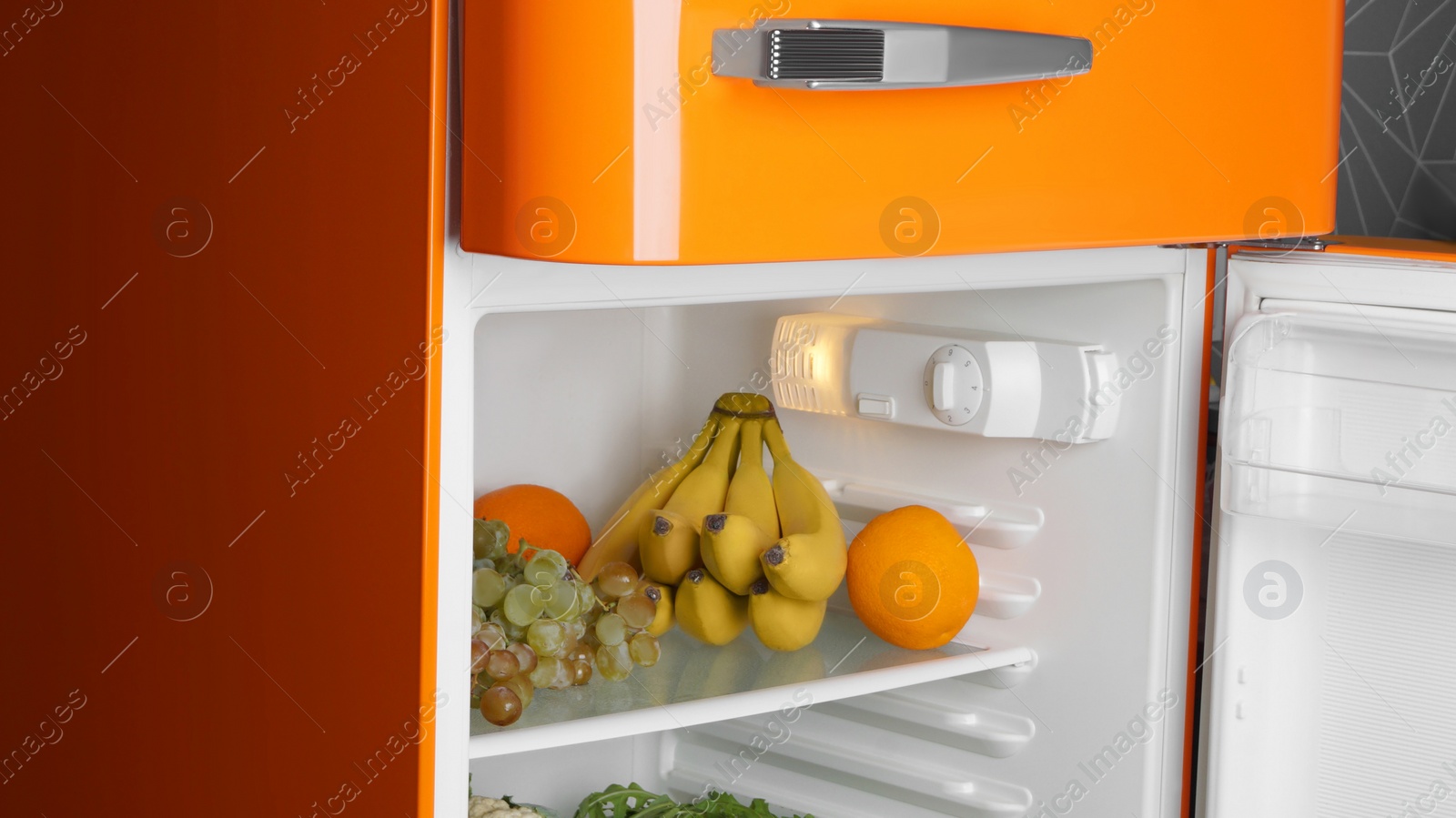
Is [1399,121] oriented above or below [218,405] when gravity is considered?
above

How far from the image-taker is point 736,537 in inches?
45.4

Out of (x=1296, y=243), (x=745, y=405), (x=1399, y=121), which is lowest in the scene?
(x=745, y=405)

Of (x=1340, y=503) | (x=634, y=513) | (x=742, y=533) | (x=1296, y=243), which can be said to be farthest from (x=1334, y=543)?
(x=634, y=513)

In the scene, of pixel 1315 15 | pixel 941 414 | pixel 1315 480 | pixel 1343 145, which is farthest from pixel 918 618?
pixel 1343 145

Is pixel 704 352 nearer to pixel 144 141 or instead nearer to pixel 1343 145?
pixel 144 141

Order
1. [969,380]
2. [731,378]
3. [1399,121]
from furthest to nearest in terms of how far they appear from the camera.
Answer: [1399,121] < [731,378] < [969,380]

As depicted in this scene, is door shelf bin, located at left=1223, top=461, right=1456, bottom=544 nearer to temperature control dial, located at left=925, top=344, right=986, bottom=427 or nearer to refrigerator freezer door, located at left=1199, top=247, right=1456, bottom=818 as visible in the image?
refrigerator freezer door, located at left=1199, top=247, right=1456, bottom=818

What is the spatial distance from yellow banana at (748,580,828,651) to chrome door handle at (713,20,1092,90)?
53 cm

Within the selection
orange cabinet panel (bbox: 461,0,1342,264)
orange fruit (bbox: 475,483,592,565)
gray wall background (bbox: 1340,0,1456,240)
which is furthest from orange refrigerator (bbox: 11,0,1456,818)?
gray wall background (bbox: 1340,0,1456,240)

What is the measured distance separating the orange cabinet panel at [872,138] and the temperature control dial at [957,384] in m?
0.28

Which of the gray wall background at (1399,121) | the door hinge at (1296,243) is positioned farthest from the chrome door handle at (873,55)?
the gray wall background at (1399,121)

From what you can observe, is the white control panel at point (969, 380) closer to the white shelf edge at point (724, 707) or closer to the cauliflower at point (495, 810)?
the white shelf edge at point (724, 707)

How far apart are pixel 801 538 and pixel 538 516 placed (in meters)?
0.28

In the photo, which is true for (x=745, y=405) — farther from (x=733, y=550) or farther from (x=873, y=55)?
(x=873, y=55)
